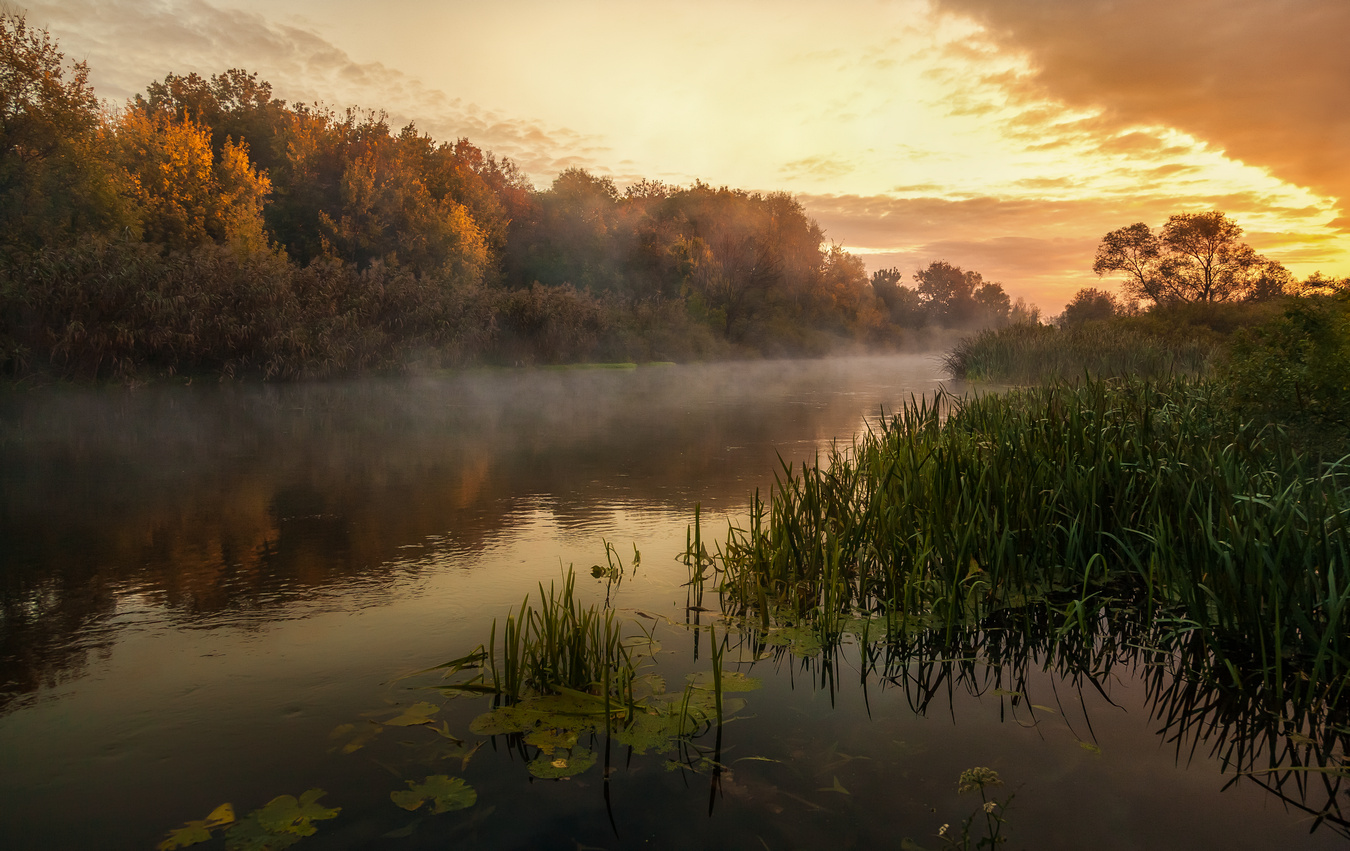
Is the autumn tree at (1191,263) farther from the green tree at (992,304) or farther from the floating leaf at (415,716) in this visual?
the green tree at (992,304)

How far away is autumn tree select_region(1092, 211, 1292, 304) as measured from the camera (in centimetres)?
4112

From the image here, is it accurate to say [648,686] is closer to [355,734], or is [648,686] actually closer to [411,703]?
[411,703]

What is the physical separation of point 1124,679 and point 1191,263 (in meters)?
48.1

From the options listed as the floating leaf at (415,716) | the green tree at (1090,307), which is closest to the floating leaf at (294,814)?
the floating leaf at (415,716)

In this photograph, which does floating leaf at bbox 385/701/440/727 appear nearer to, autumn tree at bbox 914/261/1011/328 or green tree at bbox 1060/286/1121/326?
green tree at bbox 1060/286/1121/326

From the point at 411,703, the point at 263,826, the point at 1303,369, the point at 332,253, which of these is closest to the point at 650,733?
the point at 411,703

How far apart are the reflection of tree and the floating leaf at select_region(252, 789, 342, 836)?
2.54m

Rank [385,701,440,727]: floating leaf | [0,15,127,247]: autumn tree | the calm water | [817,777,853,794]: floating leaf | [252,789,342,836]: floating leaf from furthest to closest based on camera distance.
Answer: [0,15,127,247]: autumn tree, [385,701,440,727]: floating leaf, [817,777,853,794]: floating leaf, the calm water, [252,789,342,836]: floating leaf

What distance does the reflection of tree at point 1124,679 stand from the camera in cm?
353

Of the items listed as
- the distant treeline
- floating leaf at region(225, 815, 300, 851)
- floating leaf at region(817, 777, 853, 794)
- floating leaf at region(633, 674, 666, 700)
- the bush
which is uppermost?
the distant treeline

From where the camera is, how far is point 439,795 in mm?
3271

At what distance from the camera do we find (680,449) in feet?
45.4

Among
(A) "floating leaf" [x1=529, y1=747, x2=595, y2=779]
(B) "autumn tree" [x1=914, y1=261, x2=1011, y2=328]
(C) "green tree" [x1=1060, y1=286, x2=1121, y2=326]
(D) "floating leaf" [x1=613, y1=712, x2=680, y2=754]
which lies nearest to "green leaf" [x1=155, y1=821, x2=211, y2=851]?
(A) "floating leaf" [x1=529, y1=747, x2=595, y2=779]

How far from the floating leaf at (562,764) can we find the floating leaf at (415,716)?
714 mm
